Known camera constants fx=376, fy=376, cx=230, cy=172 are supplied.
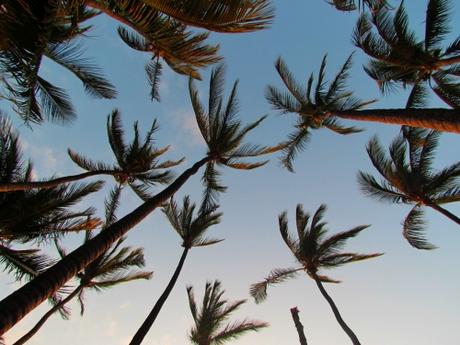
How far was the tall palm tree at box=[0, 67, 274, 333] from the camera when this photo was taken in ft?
15.0

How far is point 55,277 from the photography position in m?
5.19

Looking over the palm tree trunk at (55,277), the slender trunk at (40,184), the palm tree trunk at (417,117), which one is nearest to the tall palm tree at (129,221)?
the palm tree trunk at (55,277)

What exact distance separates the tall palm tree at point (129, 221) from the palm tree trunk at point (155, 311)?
247 centimetres

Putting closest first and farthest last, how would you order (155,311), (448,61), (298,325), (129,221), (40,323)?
(129,221), (448,61), (155,311), (40,323), (298,325)

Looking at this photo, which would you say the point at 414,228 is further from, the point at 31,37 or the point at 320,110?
the point at 31,37

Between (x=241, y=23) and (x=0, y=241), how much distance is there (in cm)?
1017

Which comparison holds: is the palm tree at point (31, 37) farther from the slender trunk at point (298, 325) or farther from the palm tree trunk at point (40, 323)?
the slender trunk at point (298, 325)

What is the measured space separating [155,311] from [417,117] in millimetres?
9206

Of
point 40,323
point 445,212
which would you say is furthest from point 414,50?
point 40,323

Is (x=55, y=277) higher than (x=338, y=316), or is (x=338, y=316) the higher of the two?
(x=338, y=316)

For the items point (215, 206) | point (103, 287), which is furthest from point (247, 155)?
point (103, 287)

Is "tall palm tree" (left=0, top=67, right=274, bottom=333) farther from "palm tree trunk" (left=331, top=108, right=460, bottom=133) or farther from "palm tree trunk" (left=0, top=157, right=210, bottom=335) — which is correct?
"palm tree trunk" (left=331, top=108, right=460, bottom=133)

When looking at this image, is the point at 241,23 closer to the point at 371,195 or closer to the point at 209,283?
the point at 371,195

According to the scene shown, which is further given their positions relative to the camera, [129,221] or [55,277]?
[129,221]
